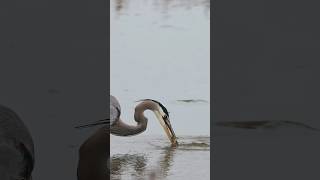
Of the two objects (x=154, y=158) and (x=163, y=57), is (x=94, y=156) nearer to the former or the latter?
(x=154, y=158)

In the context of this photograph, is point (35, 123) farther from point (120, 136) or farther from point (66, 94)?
point (120, 136)

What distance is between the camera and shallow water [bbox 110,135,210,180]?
2.20 m

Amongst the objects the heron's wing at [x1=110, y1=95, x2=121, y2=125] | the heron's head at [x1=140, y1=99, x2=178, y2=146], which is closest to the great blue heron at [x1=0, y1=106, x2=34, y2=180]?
the heron's wing at [x1=110, y1=95, x2=121, y2=125]

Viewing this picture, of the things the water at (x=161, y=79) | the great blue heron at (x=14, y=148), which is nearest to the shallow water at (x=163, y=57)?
the water at (x=161, y=79)

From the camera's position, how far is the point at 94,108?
227 cm

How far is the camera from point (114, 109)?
2.22 m

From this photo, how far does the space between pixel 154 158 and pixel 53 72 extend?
0.54 meters

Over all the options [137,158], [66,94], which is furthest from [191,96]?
[66,94]

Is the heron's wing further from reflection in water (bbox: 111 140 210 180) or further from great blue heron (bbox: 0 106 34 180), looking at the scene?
great blue heron (bbox: 0 106 34 180)
